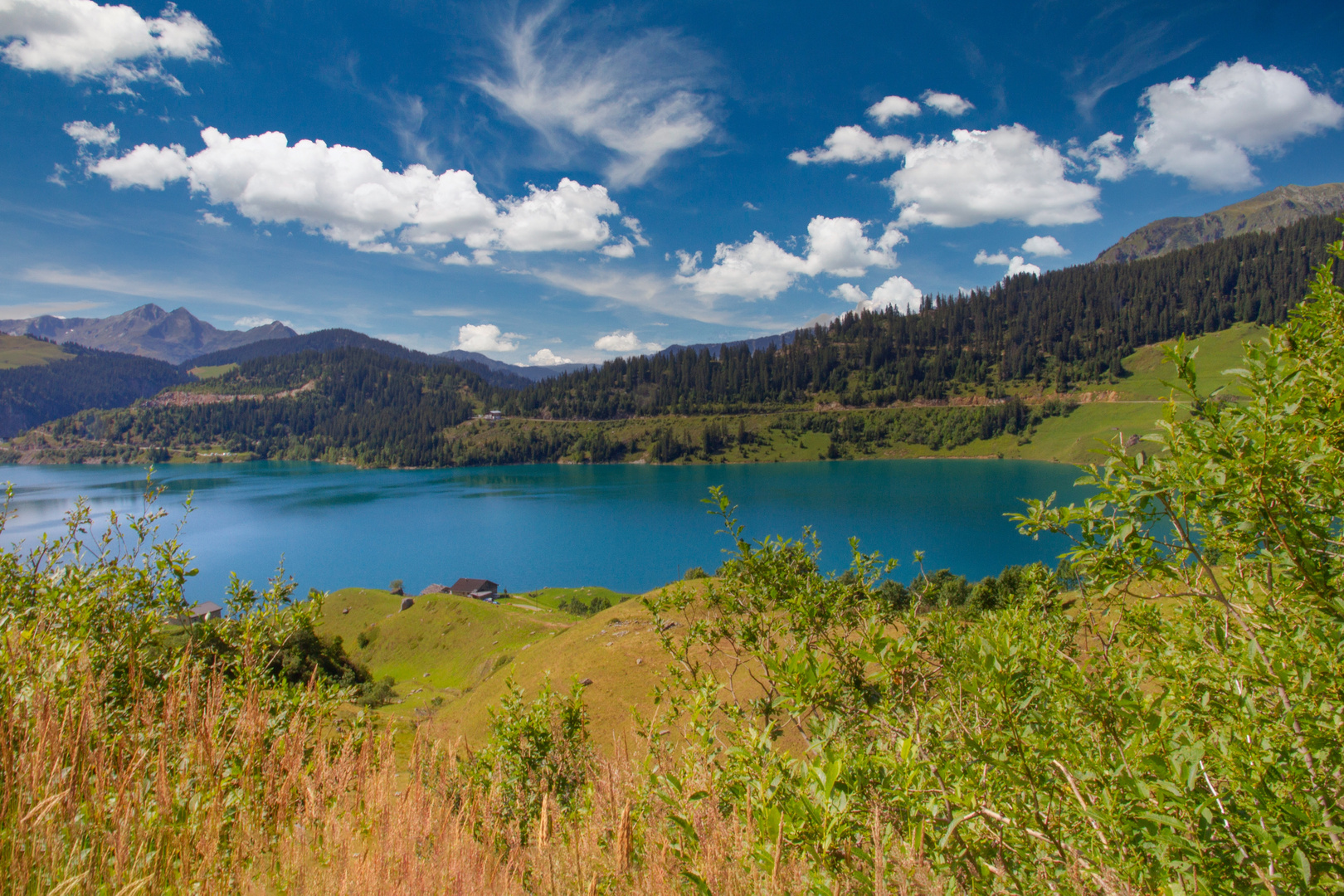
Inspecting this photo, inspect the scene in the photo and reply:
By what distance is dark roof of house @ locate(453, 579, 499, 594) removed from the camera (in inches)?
2434

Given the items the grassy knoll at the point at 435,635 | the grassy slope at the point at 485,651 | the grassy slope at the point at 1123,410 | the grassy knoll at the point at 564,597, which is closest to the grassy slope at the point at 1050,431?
the grassy slope at the point at 1123,410

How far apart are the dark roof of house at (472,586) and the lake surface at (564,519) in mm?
4755

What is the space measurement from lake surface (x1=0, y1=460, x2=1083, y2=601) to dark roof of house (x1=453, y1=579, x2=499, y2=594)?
15.6ft

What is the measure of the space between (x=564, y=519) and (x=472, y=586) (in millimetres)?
36588

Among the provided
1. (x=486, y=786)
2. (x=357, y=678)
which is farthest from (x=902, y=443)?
(x=486, y=786)

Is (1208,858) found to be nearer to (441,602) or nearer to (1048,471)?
(441,602)

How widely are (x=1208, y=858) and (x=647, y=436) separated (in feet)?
632

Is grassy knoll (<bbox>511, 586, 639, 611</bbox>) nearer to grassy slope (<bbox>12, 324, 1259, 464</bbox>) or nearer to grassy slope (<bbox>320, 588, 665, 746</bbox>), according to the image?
grassy slope (<bbox>320, 588, 665, 746</bbox>)

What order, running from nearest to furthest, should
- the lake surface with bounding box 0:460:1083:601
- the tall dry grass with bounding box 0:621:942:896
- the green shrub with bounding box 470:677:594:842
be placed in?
the tall dry grass with bounding box 0:621:942:896 < the green shrub with bounding box 470:677:594:842 < the lake surface with bounding box 0:460:1083:601

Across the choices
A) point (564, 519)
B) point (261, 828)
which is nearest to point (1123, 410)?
point (564, 519)

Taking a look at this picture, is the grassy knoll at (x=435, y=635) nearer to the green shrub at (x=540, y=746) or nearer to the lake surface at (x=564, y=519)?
the lake surface at (x=564, y=519)

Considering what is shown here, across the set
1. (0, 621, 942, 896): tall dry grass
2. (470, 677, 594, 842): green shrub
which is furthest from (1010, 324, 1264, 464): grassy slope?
(0, 621, 942, 896): tall dry grass

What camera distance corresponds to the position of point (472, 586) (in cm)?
6234

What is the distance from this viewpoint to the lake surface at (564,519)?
227 feet
